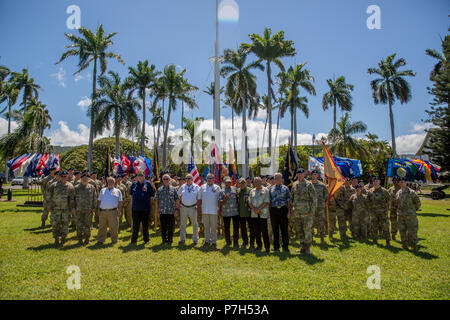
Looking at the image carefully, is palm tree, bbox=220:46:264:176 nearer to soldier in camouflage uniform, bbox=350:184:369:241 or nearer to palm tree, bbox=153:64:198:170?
palm tree, bbox=153:64:198:170

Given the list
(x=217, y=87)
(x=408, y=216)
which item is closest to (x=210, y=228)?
(x=408, y=216)

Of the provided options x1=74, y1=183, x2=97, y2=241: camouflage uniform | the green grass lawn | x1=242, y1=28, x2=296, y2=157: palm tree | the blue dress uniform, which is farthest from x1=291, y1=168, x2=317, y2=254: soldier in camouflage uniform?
x1=242, y1=28, x2=296, y2=157: palm tree

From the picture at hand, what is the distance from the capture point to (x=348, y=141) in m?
37.8

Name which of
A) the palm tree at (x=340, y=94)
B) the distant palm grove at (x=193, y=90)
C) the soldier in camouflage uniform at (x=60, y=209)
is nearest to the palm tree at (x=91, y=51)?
the distant palm grove at (x=193, y=90)

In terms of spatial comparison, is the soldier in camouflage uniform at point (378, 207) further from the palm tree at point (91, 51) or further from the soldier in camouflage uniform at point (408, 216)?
the palm tree at point (91, 51)

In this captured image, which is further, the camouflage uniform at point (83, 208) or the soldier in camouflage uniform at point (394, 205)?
the soldier in camouflage uniform at point (394, 205)

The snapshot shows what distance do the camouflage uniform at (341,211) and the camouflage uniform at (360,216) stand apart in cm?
32

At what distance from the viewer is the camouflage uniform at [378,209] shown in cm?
879

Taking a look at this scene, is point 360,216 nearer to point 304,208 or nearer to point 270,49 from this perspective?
point 304,208

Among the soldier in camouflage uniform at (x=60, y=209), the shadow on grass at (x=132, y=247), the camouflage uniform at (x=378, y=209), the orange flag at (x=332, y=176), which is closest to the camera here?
the shadow on grass at (x=132, y=247)

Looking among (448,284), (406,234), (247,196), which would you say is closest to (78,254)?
(247,196)

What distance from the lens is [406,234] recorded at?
323 inches
